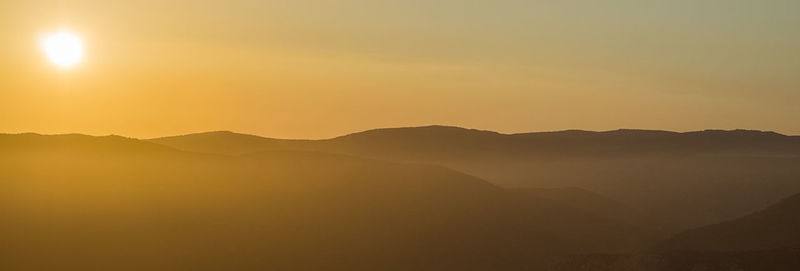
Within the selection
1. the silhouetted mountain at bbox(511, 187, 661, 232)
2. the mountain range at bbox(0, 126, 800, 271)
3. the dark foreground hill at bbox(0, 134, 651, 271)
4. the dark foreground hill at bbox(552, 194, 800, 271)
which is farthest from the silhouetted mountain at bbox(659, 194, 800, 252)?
the silhouetted mountain at bbox(511, 187, 661, 232)

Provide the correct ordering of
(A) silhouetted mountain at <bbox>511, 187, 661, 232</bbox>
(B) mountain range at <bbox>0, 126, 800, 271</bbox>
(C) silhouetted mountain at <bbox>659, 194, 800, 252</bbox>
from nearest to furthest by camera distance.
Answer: (B) mountain range at <bbox>0, 126, 800, 271</bbox>
(C) silhouetted mountain at <bbox>659, 194, 800, 252</bbox>
(A) silhouetted mountain at <bbox>511, 187, 661, 232</bbox>

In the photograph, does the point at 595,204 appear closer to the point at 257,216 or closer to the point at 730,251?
the point at 257,216

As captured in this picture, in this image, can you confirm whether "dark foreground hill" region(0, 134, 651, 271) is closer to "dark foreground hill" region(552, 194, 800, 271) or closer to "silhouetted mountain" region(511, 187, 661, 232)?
"silhouetted mountain" region(511, 187, 661, 232)

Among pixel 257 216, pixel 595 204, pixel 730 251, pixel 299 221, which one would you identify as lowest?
pixel 730 251

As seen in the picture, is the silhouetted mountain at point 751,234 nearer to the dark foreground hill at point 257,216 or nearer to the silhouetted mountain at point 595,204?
the dark foreground hill at point 257,216

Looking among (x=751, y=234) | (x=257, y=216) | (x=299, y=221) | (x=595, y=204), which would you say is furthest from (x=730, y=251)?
(x=595, y=204)

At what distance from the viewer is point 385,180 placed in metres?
130

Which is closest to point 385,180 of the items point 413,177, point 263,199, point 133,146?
point 413,177

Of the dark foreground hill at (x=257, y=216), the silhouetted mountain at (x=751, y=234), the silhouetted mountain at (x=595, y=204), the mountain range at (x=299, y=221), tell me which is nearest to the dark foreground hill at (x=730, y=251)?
the silhouetted mountain at (x=751, y=234)

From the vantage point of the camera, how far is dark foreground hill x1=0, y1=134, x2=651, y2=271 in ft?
324

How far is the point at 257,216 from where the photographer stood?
110m

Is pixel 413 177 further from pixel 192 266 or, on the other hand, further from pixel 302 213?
pixel 192 266

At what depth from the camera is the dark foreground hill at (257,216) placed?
324 feet

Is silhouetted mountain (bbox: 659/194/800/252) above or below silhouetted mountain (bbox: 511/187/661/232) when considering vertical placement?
below
